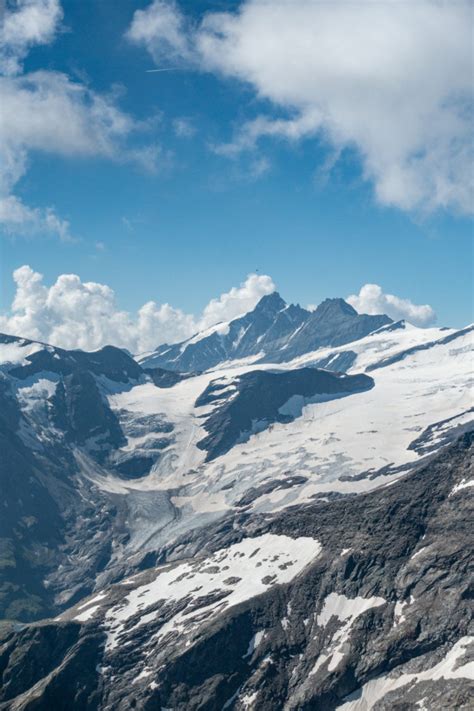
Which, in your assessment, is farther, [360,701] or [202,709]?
[202,709]

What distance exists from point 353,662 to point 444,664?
992 inches

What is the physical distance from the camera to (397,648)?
632 feet

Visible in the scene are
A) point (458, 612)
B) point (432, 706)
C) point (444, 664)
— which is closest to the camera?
point (432, 706)

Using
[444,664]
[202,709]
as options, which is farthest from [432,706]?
[202,709]

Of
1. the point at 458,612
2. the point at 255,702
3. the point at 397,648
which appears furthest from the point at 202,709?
the point at 458,612

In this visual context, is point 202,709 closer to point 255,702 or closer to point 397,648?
point 255,702

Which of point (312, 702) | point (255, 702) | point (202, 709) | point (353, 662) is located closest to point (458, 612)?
point (353, 662)

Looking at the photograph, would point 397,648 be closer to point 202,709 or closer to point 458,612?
point 458,612

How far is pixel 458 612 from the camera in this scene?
194500 mm

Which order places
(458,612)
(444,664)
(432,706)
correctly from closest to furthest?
(432,706)
(444,664)
(458,612)

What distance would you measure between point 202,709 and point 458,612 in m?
74.6

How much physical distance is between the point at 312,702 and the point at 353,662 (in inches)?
592

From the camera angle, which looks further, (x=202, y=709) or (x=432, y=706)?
(x=202, y=709)

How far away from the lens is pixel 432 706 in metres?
167
